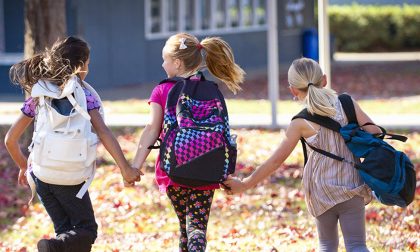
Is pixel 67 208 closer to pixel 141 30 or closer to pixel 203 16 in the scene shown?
pixel 141 30

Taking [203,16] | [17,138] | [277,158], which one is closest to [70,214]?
[17,138]

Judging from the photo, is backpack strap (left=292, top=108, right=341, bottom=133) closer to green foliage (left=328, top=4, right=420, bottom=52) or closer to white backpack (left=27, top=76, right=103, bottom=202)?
white backpack (left=27, top=76, right=103, bottom=202)

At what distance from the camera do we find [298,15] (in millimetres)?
35281

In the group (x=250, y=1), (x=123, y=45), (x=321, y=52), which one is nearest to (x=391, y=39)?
(x=250, y=1)

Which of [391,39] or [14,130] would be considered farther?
[391,39]

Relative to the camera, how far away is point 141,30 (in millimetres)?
24484

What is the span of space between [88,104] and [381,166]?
1679 millimetres

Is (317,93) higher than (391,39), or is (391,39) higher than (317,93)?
(317,93)

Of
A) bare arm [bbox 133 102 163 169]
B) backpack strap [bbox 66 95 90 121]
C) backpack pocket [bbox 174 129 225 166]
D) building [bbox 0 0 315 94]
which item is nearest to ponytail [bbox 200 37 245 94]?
bare arm [bbox 133 102 163 169]

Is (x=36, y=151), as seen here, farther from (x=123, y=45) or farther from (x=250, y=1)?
(x=250, y=1)

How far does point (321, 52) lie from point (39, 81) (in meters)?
6.59

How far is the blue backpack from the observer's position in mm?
5461

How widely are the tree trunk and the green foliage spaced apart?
101 ft

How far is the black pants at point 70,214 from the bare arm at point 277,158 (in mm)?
826
